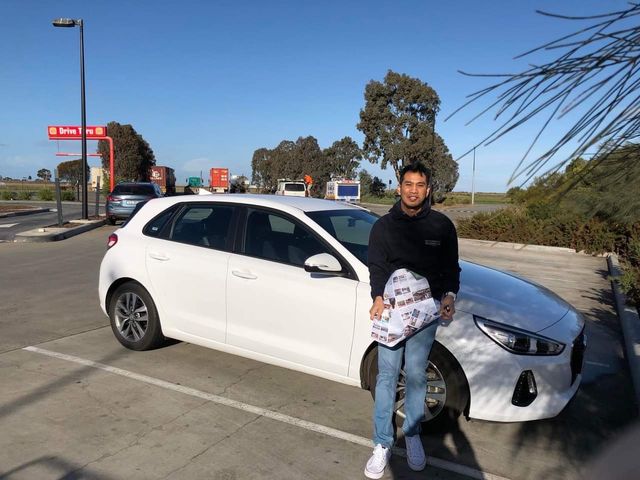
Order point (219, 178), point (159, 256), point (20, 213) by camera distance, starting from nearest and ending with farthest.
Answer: point (159, 256), point (20, 213), point (219, 178)

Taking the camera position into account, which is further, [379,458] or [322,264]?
[322,264]

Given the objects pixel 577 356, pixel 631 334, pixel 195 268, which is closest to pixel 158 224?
pixel 195 268

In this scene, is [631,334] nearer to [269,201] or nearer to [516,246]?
[269,201]

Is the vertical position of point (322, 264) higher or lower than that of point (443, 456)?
higher

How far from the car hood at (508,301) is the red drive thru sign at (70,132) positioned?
30.1 metres

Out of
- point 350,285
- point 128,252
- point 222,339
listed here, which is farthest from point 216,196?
point 350,285

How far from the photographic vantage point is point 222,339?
4.47m

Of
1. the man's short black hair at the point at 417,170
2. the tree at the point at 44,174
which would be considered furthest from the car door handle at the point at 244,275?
the tree at the point at 44,174

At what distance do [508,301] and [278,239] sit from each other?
77.0 inches

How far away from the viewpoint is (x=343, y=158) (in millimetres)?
74062

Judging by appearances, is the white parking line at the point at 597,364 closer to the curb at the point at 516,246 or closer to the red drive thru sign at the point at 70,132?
the curb at the point at 516,246

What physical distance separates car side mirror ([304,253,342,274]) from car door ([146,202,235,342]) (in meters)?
1.02

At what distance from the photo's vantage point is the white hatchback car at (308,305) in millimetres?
3396

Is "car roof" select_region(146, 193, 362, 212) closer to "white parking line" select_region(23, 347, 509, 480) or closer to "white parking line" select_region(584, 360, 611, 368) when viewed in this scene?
"white parking line" select_region(23, 347, 509, 480)
